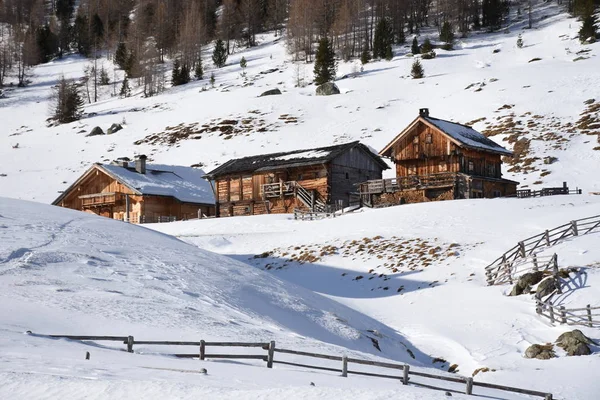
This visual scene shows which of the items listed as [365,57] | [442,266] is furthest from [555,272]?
[365,57]

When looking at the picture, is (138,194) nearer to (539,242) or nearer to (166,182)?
(166,182)

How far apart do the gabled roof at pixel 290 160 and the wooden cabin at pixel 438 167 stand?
3107 millimetres

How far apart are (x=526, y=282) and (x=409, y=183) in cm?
2153

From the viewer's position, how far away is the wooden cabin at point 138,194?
5769cm

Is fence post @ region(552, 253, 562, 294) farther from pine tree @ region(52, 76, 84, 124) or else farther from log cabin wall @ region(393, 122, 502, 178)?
pine tree @ region(52, 76, 84, 124)

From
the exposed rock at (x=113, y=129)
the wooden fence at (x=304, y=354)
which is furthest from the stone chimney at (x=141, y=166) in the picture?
the wooden fence at (x=304, y=354)

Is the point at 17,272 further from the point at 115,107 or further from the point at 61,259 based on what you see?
the point at 115,107

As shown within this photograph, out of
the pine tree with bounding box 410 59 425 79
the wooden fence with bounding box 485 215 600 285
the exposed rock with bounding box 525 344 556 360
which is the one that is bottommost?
the exposed rock with bounding box 525 344 556 360

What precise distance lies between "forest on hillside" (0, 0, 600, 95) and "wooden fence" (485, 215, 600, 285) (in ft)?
236

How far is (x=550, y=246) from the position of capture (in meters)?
31.4

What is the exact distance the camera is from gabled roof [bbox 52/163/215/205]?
57906 millimetres

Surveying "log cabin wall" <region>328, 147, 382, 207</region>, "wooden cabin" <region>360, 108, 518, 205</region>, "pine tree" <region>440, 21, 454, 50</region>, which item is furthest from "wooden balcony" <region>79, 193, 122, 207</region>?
"pine tree" <region>440, 21, 454, 50</region>

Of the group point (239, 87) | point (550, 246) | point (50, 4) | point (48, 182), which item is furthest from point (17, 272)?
point (50, 4)

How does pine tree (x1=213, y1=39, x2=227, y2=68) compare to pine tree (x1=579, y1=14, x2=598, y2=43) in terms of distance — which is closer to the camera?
pine tree (x1=579, y1=14, x2=598, y2=43)
